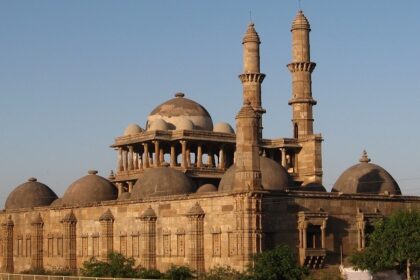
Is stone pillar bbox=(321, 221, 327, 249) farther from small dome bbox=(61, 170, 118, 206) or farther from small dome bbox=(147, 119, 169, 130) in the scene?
small dome bbox=(61, 170, 118, 206)

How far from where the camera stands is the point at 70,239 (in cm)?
5647

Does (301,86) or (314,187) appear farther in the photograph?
(301,86)

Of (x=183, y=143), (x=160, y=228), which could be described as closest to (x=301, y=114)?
(x=183, y=143)

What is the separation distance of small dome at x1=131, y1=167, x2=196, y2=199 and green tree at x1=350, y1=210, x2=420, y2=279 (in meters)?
11.4

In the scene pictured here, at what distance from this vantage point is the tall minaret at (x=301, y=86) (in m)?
59.2

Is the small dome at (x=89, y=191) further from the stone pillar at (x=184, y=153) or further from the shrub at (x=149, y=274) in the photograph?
the shrub at (x=149, y=274)

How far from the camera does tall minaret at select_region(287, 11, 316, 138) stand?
59156mm

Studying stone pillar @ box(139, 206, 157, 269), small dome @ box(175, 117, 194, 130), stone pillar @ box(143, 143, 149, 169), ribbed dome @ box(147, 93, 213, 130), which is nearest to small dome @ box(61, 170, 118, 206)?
stone pillar @ box(143, 143, 149, 169)

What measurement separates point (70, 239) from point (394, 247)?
21070 millimetres

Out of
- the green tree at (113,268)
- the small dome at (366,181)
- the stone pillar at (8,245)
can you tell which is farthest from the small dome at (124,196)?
the small dome at (366,181)

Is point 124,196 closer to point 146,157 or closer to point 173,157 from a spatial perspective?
point 146,157

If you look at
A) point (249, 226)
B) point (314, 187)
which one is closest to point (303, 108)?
point (314, 187)

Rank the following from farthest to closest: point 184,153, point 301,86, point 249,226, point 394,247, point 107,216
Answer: point 301,86
point 184,153
point 107,216
point 394,247
point 249,226

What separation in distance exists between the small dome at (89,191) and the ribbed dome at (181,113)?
16.3ft
